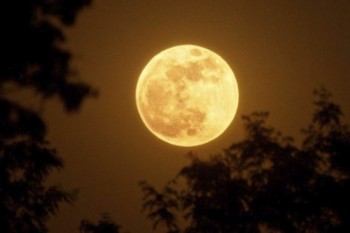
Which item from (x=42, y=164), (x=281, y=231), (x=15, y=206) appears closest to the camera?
(x=42, y=164)

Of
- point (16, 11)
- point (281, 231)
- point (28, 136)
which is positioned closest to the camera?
point (16, 11)

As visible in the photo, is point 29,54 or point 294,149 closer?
point 29,54

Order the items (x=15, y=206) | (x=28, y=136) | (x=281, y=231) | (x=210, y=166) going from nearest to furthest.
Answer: (x=28, y=136) → (x=15, y=206) → (x=281, y=231) → (x=210, y=166)

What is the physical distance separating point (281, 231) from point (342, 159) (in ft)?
8.49

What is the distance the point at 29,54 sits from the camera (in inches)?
341

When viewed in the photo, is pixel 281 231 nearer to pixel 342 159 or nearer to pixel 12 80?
pixel 342 159

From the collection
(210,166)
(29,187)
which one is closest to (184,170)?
(210,166)

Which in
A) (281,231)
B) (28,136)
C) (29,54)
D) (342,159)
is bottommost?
(28,136)

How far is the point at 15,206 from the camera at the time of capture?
10906 millimetres

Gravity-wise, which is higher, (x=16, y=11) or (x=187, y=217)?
(x=187, y=217)

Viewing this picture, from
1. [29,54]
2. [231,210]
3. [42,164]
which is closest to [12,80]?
[29,54]

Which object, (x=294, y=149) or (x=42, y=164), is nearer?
(x=42, y=164)

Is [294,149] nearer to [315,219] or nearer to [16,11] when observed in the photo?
[315,219]

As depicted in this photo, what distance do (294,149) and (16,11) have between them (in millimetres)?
10624
